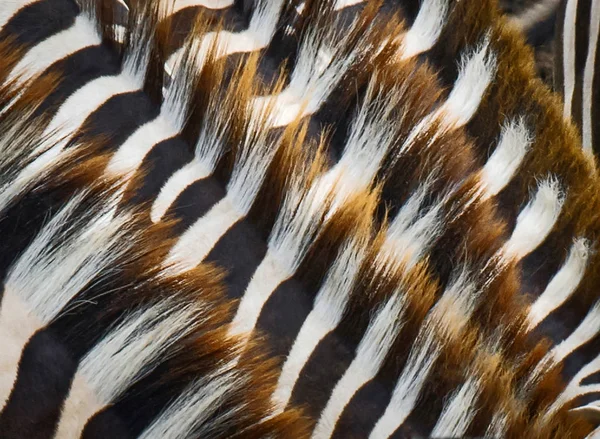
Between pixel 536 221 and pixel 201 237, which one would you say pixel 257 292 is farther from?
pixel 536 221

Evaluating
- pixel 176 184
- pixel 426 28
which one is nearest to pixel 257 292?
pixel 176 184

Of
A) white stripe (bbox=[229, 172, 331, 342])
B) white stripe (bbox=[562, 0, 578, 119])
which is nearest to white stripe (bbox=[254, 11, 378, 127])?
white stripe (bbox=[229, 172, 331, 342])

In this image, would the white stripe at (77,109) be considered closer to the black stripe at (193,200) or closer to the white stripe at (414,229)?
the black stripe at (193,200)

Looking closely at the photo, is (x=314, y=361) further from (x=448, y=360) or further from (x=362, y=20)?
A: (x=362, y=20)

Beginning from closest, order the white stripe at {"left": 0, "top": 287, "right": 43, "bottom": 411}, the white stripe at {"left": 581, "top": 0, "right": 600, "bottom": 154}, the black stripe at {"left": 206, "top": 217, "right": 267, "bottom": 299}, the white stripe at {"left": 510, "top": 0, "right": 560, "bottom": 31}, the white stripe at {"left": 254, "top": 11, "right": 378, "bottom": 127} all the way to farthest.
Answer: the white stripe at {"left": 0, "top": 287, "right": 43, "bottom": 411}
the black stripe at {"left": 206, "top": 217, "right": 267, "bottom": 299}
the white stripe at {"left": 254, "top": 11, "right": 378, "bottom": 127}
the white stripe at {"left": 581, "top": 0, "right": 600, "bottom": 154}
the white stripe at {"left": 510, "top": 0, "right": 560, "bottom": 31}

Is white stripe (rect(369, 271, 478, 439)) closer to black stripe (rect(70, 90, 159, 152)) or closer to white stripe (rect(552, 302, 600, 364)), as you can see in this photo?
white stripe (rect(552, 302, 600, 364))

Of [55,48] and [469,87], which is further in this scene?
[469,87]

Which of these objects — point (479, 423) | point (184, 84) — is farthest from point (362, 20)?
point (479, 423)

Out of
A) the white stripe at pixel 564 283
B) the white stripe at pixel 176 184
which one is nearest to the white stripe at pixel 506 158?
the white stripe at pixel 564 283
